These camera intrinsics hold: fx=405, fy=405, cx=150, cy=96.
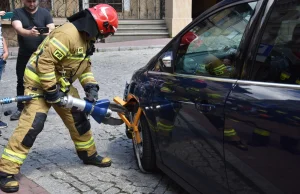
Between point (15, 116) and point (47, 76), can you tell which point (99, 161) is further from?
point (15, 116)

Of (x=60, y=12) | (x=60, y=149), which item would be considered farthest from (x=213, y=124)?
(x=60, y=12)

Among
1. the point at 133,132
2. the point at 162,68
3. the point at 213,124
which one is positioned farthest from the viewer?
the point at 133,132

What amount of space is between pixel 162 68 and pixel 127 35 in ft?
38.0

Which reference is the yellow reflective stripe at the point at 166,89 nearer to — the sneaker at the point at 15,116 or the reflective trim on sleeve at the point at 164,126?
the reflective trim on sleeve at the point at 164,126

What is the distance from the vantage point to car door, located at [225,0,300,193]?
2.11 meters

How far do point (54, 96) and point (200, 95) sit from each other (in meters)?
1.36

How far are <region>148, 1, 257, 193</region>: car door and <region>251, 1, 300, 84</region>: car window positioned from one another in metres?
0.18

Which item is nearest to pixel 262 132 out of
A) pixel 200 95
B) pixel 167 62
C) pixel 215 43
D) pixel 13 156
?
pixel 200 95

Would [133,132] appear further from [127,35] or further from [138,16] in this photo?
[138,16]

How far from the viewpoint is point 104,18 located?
353cm

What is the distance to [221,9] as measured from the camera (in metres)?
2.89

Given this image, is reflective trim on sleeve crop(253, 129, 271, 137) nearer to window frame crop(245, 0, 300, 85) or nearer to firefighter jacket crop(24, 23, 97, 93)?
window frame crop(245, 0, 300, 85)

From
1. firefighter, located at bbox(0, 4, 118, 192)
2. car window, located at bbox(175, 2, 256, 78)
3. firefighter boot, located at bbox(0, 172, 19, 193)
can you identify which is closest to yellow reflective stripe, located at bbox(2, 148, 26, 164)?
firefighter, located at bbox(0, 4, 118, 192)

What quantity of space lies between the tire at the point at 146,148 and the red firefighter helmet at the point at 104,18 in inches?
33.5
